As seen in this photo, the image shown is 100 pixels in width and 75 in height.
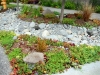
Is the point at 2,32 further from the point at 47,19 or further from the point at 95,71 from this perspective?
the point at 95,71

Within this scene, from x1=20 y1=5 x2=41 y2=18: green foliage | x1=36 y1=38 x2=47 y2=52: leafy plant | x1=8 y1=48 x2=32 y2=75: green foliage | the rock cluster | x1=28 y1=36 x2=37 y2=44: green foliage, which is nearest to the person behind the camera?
x1=8 y1=48 x2=32 y2=75: green foliage

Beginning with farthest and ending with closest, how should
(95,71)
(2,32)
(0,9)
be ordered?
(0,9) → (2,32) → (95,71)

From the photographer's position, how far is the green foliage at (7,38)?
678 cm

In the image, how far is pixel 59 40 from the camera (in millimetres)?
6988

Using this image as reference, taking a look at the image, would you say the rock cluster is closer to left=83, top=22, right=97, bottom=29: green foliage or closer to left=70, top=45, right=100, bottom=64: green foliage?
left=83, top=22, right=97, bottom=29: green foliage

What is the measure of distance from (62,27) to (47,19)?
88 centimetres

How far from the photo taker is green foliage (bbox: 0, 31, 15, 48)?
6781 mm

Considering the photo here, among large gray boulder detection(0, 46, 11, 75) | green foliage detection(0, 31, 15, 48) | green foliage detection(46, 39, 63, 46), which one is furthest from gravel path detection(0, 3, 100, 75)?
green foliage detection(46, 39, 63, 46)

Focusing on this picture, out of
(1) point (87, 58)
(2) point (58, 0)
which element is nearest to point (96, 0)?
(2) point (58, 0)

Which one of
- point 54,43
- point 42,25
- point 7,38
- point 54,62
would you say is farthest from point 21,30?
point 54,62

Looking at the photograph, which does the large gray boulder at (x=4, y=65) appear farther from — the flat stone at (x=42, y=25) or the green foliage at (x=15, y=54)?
the flat stone at (x=42, y=25)

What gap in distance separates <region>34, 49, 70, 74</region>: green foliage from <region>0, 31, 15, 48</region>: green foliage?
123 cm

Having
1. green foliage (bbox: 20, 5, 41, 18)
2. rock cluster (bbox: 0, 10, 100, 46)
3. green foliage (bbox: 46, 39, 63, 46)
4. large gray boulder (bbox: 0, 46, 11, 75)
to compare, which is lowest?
large gray boulder (bbox: 0, 46, 11, 75)

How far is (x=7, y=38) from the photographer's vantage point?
280 inches
